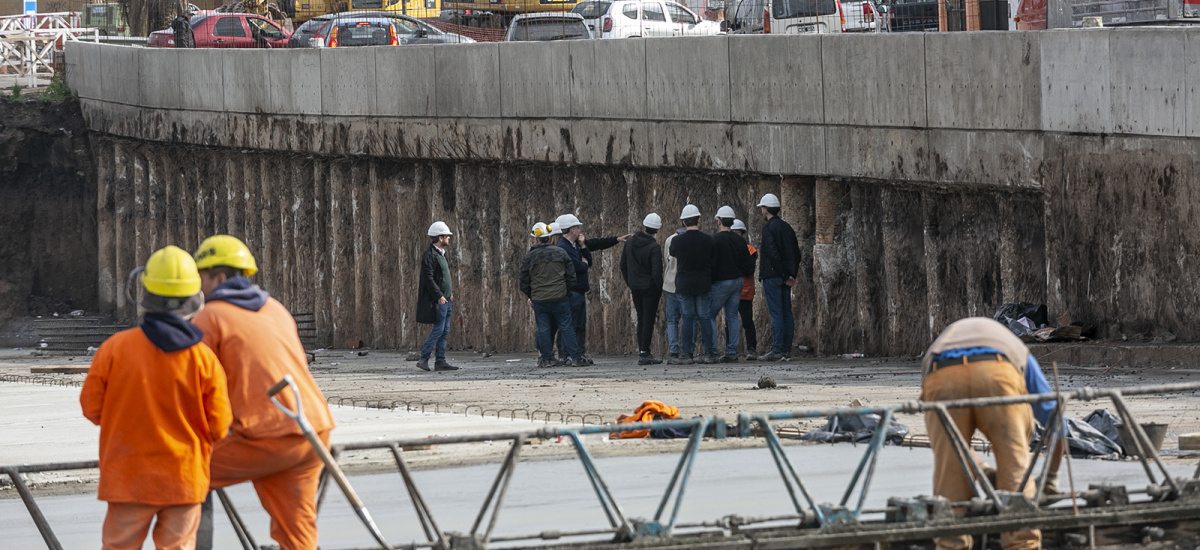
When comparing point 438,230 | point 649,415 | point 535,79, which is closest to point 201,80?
point 535,79

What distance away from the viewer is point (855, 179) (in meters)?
15.6

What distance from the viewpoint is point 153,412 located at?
5.46 meters

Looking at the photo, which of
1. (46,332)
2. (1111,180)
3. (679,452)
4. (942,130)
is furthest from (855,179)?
(46,332)

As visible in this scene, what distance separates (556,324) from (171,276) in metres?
10.6

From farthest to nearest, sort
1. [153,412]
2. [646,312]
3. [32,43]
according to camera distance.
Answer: [32,43], [646,312], [153,412]

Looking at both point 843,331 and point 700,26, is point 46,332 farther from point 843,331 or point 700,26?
point 843,331

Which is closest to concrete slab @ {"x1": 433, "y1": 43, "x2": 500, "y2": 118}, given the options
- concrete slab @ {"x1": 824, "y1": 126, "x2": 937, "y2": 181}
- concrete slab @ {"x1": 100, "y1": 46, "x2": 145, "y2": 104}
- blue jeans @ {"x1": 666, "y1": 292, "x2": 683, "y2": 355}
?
blue jeans @ {"x1": 666, "y1": 292, "x2": 683, "y2": 355}

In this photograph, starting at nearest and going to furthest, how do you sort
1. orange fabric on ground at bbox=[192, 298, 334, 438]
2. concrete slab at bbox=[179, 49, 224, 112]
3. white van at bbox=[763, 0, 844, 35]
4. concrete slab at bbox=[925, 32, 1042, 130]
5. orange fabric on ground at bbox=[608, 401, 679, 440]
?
1. orange fabric on ground at bbox=[192, 298, 334, 438]
2. orange fabric on ground at bbox=[608, 401, 679, 440]
3. concrete slab at bbox=[925, 32, 1042, 130]
4. concrete slab at bbox=[179, 49, 224, 112]
5. white van at bbox=[763, 0, 844, 35]

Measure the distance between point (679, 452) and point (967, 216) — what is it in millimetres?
6278

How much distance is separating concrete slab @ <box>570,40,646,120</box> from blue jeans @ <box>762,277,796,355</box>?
2901 mm

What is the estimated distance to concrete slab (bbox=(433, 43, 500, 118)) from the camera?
19297 mm

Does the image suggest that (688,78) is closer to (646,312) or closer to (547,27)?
(646,312)

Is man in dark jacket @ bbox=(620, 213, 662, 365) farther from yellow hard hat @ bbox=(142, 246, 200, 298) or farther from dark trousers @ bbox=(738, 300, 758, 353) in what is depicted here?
yellow hard hat @ bbox=(142, 246, 200, 298)

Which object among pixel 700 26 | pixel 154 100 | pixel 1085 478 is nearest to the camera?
pixel 1085 478
